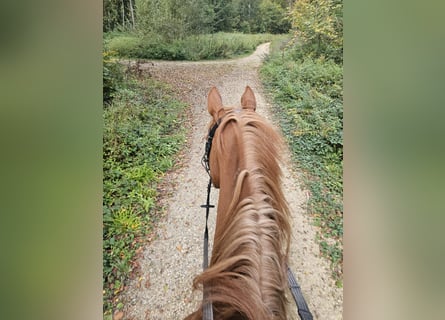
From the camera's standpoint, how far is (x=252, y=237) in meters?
1.11

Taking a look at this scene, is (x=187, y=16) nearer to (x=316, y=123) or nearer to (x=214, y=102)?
(x=214, y=102)

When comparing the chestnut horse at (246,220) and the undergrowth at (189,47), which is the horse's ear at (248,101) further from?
the undergrowth at (189,47)

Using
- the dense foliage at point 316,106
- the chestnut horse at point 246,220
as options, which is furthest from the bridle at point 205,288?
the dense foliage at point 316,106

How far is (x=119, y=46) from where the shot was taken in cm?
132

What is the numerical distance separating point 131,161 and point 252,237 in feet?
2.02

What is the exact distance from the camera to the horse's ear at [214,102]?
1.38m

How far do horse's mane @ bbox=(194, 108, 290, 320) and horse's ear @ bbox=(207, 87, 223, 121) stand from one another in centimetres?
5

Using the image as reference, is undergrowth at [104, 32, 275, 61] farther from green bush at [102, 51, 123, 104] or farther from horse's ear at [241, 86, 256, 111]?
horse's ear at [241, 86, 256, 111]

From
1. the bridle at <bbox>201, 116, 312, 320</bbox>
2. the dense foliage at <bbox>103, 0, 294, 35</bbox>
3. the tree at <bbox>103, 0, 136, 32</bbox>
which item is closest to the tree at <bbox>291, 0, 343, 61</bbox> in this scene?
the dense foliage at <bbox>103, 0, 294, 35</bbox>

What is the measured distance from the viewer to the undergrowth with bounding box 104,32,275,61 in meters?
1.35
